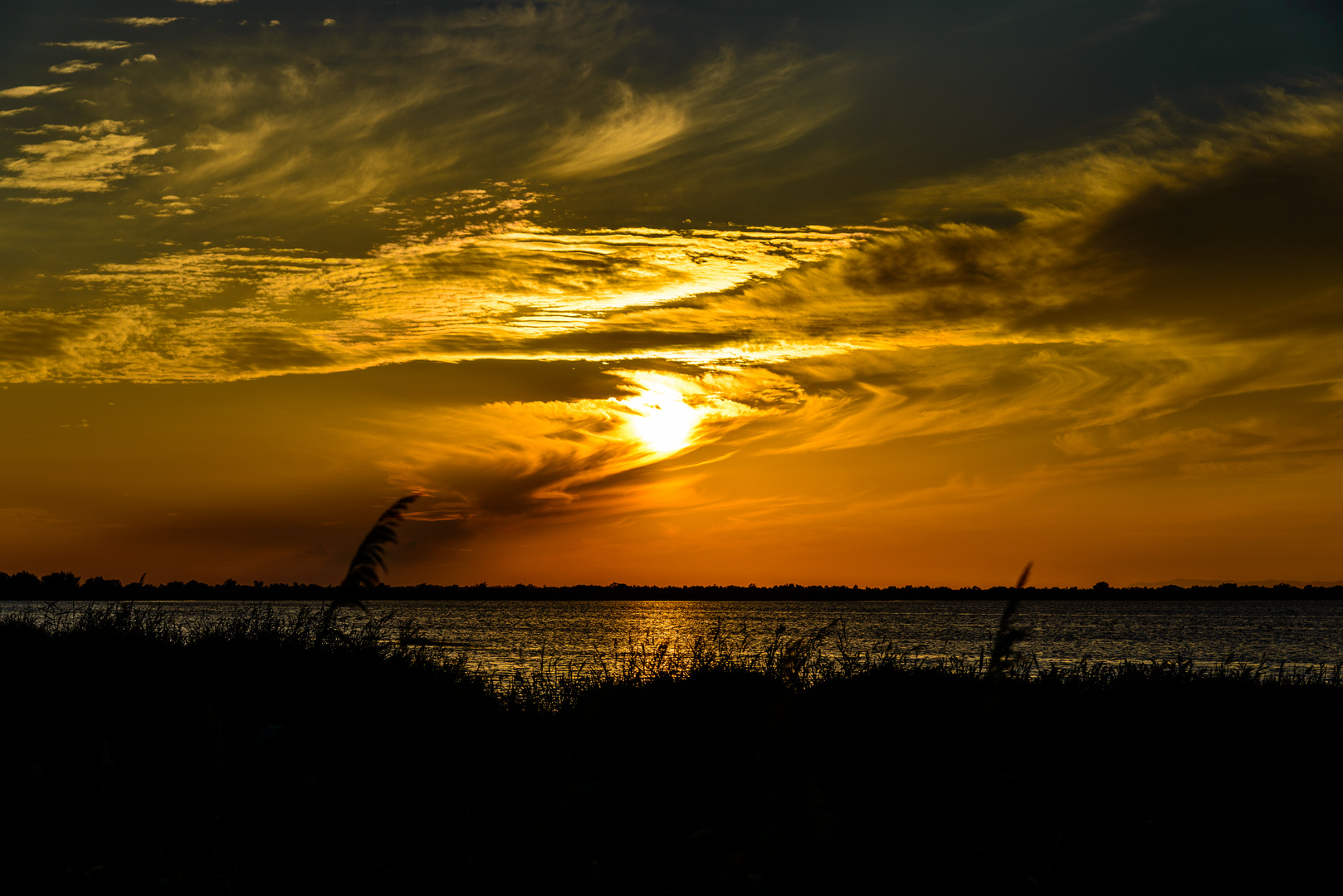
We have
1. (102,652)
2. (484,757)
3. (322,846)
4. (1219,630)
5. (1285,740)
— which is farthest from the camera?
(1219,630)

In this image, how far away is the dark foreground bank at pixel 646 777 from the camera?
4730mm

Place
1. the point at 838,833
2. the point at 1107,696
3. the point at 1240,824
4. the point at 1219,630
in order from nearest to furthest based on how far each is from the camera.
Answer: the point at 838,833
the point at 1240,824
the point at 1107,696
the point at 1219,630

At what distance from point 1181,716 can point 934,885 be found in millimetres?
8022

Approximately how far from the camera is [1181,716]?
12297mm

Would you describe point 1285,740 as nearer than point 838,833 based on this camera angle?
No

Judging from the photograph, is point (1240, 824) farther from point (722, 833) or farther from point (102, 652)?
point (102, 652)

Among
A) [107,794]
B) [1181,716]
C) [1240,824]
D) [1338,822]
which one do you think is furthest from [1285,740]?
[107,794]

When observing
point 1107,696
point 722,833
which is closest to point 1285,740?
point 1107,696

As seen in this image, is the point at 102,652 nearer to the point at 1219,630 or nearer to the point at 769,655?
the point at 769,655

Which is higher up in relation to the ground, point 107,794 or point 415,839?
point 107,794

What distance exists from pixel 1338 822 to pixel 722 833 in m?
6.07

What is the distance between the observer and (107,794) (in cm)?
466

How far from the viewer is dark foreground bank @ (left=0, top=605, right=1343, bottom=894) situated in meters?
4.73

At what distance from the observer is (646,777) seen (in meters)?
8.79
